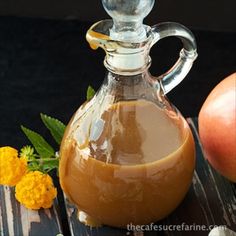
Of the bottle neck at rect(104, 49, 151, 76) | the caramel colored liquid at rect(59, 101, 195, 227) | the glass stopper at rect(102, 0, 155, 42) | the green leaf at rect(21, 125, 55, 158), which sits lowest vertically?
the caramel colored liquid at rect(59, 101, 195, 227)

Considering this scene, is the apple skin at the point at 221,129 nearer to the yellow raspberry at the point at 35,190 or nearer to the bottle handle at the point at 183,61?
the bottle handle at the point at 183,61

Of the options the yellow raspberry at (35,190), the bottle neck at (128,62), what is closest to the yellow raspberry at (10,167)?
the yellow raspberry at (35,190)

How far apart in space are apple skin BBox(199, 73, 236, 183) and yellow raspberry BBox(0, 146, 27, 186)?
0.21m

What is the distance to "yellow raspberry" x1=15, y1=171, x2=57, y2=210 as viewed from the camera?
74cm

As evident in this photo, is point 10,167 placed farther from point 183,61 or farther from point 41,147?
point 183,61

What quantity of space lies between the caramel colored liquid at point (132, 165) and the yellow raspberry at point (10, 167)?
0.19ft

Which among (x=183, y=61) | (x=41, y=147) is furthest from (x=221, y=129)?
(x=41, y=147)

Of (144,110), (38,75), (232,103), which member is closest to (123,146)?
(144,110)

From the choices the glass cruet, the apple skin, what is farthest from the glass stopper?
the apple skin

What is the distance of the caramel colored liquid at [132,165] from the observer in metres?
0.68

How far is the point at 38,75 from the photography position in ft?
5.09

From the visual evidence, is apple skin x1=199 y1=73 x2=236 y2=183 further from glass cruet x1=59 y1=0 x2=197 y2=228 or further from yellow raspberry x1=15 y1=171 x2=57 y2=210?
Result: yellow raspberry x1=15 y1=171 x2=57 y2=210

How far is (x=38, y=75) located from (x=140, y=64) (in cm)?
91

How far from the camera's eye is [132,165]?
674 millimetres
